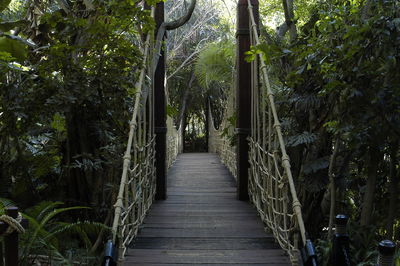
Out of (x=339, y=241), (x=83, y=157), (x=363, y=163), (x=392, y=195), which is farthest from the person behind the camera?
(x=83, y=157)

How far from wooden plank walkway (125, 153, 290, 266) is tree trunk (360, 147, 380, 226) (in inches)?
23.3

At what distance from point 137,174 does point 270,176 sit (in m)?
0.81

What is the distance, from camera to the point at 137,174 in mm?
2672

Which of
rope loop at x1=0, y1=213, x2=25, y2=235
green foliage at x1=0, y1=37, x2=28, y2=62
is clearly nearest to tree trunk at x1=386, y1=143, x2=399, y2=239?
rope loop at x1=0, y1=213, x2=25, y2=235

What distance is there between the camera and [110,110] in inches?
120

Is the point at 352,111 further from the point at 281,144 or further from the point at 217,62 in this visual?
the point at 217,62

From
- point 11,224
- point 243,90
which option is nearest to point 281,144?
point 243,90

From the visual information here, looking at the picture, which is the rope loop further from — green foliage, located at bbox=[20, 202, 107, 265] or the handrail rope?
the handrail rope

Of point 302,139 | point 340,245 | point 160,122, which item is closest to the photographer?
point 340,245

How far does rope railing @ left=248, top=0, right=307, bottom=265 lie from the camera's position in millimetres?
2259

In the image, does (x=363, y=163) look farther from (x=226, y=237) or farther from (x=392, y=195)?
(x=226, y=237)

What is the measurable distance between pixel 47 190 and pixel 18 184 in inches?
8.9

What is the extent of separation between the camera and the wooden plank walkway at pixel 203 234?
2260 mm

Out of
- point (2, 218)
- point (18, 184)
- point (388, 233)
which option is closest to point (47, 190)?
point (18, 184)
